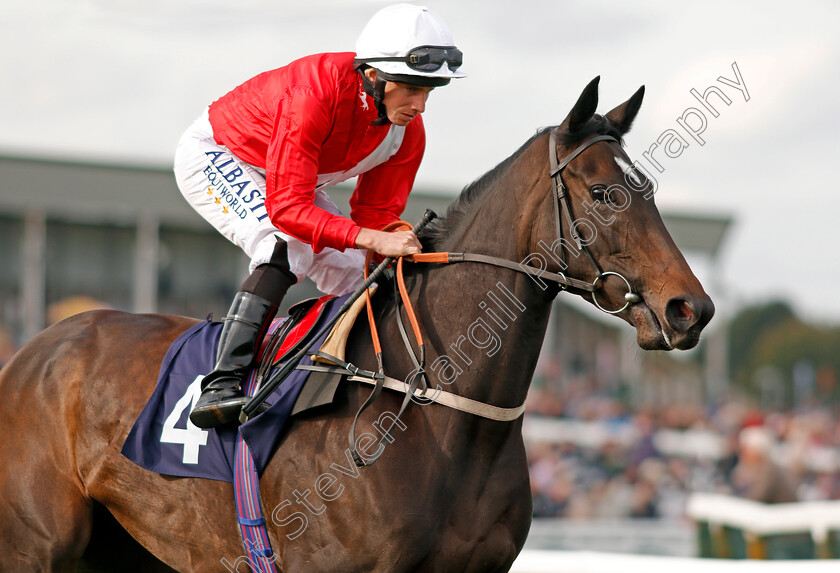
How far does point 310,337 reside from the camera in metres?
3.37

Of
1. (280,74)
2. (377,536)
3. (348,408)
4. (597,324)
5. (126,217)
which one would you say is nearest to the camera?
(377,536)

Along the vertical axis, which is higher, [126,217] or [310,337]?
[310,337]

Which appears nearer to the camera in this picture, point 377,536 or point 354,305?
point 377,536

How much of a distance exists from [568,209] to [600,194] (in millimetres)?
118

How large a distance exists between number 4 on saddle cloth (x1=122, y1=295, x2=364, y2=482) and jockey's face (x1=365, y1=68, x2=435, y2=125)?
731 mm

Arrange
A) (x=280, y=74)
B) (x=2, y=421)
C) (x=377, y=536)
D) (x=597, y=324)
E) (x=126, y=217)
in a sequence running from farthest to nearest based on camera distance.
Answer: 1. (x=597, y=324)
2. (x=126, y=217)
3. (x=2, y=421)
4. (x=280, y=74)
5. (x=377, y=536)

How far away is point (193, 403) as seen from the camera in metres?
3.50

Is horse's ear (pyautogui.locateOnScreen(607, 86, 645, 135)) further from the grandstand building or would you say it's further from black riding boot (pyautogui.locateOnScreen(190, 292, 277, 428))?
the grandstand building

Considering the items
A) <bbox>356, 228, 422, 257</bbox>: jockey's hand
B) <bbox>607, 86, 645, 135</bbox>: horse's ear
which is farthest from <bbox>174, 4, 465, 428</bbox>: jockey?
<bbox>607, 86, 645, 135</bbox>: horse's ear

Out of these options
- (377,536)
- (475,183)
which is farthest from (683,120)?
(377,536)

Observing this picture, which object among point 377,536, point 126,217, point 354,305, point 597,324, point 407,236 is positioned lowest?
point 597,324

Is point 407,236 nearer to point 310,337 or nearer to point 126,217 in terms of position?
point 310,337

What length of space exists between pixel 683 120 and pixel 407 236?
1270 millimetres

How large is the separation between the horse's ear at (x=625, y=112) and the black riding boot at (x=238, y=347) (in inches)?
52.6
